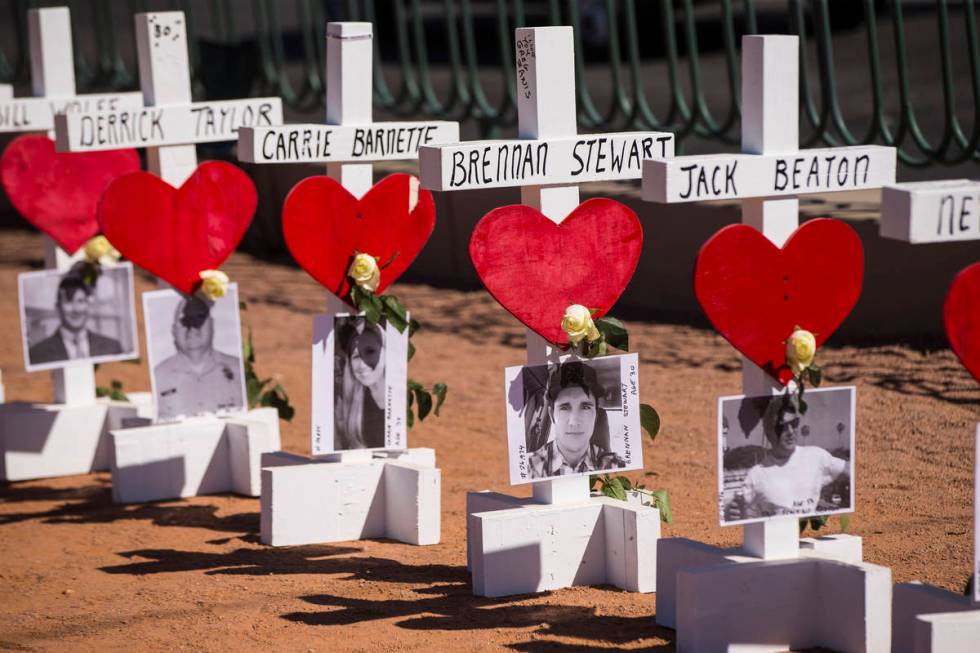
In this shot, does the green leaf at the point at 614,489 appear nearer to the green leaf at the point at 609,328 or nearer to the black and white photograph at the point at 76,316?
the green leaf at the point at 609,328

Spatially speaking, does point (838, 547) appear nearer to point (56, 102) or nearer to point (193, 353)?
point (193, 353)

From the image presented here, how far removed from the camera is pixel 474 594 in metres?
4.32

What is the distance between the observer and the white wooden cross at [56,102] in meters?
6.05

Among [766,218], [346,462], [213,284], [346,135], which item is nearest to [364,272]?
[346,135]

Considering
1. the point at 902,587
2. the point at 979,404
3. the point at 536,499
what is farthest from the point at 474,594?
the point at 979,404

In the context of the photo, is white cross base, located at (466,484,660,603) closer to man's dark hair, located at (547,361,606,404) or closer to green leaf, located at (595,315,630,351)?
man's dark hair, located at (547,361,606,404)

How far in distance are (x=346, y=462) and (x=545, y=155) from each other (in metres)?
1.35

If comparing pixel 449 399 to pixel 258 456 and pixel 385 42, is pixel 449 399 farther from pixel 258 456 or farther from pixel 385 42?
pixel 385 42

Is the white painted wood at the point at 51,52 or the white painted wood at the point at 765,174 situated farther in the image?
the white painted wood at the point at 51,52

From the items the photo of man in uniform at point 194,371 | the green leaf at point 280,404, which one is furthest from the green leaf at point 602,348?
the green leaf at point 280,404

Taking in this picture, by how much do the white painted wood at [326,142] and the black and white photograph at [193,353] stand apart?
2.51 ft

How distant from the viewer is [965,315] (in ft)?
11.4

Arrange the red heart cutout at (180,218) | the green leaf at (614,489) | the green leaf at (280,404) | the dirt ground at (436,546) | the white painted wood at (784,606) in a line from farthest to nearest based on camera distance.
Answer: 1. the green leaf at (280,404)
2. the red heart cutout at (180,218)
3. the green leaf at (614,489)
4. the dirt ground at (436,546)
5. the white painted wood at (784,606)

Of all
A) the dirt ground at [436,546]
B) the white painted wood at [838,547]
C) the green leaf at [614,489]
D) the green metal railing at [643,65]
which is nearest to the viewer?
the white painted wood at [838,547]
